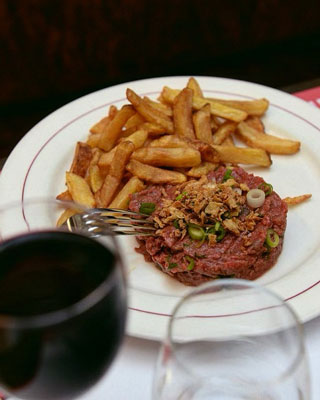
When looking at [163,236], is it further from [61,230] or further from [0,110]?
Result: [0,110]

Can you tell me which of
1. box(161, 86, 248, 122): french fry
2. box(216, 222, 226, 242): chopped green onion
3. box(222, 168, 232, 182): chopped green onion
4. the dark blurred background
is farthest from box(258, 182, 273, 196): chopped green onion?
the dark blurred background

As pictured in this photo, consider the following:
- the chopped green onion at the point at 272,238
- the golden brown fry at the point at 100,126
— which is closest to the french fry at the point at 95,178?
the golden brown fry at the point at 100,126

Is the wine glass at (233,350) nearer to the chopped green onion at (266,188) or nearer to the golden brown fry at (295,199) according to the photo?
the chopped green onion at (266,188)

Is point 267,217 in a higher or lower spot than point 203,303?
lower

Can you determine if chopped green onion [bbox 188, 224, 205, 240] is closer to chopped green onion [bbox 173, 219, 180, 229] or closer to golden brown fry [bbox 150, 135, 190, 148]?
chopped green onion [bbox 173, 219, 180, 229]

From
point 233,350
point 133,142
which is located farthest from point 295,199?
point 233,350

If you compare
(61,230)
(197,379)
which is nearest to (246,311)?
(197,379)
